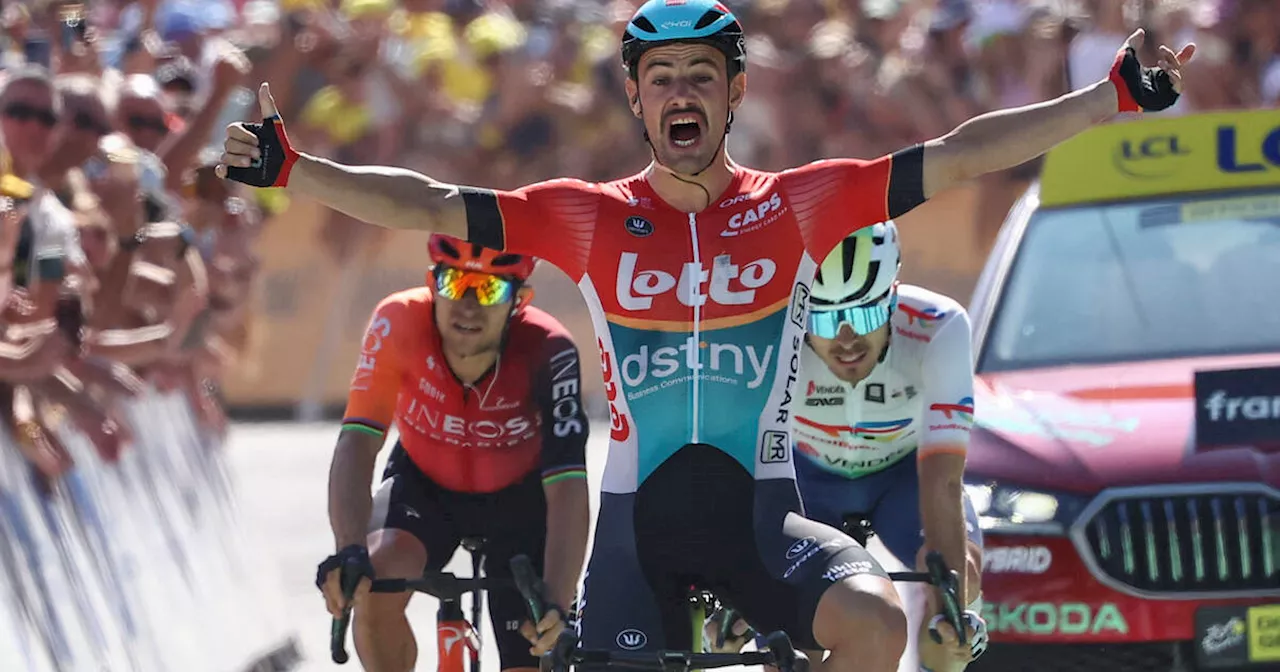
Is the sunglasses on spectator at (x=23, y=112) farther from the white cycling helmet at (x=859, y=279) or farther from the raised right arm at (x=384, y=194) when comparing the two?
the raised right arm at (x=384, y=194)

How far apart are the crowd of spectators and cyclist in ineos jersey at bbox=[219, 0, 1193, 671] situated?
10.0 ft

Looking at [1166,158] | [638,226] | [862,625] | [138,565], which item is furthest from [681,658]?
[138,565]

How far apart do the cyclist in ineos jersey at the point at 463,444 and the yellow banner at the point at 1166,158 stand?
2.28 meters

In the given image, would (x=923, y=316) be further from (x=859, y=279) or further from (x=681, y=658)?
(x=681, y=658)

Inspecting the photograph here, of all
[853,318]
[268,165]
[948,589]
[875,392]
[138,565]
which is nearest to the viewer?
[268,165]

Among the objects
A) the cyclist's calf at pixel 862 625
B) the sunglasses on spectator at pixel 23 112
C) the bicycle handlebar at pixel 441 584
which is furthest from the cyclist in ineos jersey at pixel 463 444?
the sunglasses on spectator at pixel 23 112

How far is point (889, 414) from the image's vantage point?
6.84 m

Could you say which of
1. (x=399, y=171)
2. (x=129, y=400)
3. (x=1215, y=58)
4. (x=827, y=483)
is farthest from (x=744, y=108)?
(x=399, y=171)

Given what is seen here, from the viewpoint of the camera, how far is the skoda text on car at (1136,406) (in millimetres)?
6824

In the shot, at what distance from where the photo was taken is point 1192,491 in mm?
6883

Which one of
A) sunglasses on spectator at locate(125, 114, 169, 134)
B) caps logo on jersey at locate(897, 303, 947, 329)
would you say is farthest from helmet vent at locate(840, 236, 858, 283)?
sunglasses on spectator at locate(125, 114, 169, 134)

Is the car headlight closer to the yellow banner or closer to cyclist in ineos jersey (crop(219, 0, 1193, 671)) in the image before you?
the yellow banner

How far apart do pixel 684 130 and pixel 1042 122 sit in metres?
0.79

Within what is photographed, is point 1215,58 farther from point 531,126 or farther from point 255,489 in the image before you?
point 255,489
